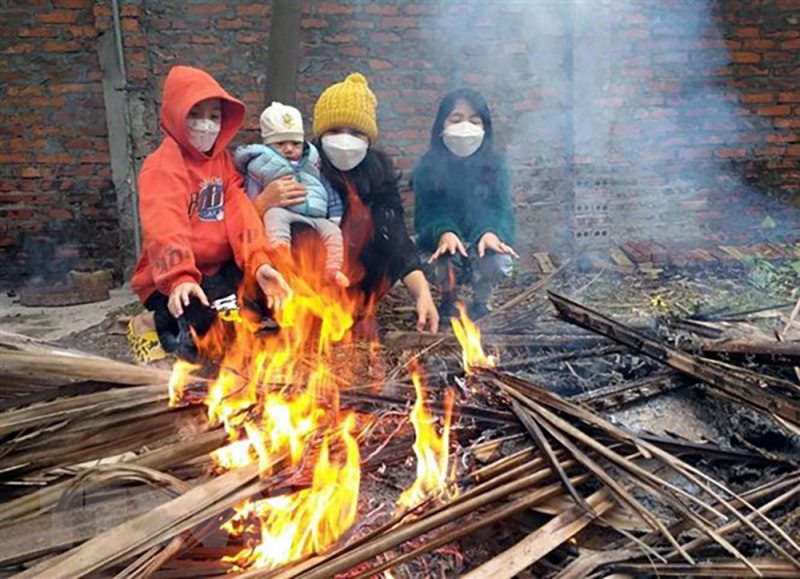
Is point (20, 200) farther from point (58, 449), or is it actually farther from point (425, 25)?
point (58, 449)

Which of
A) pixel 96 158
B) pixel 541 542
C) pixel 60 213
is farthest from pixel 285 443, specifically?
pixel 60 213

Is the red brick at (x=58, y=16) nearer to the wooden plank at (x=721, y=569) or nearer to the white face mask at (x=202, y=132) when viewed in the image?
the white face mask at (x=202, y=132)

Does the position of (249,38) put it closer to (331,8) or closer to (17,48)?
(331,8)

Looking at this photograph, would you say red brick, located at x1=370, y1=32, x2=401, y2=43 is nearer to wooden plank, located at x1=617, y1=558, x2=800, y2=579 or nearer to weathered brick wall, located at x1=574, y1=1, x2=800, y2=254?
weathered brick wall, located at x1=574, y1=1, x2=800, y2=254

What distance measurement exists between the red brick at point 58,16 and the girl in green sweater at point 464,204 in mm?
3318

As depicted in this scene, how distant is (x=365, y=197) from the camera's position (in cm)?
414

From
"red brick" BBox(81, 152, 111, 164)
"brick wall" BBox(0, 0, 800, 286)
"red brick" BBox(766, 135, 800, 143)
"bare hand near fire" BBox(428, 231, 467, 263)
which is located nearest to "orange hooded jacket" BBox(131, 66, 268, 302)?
"bare hand near fire" BBox(428, 231, 467, 263)

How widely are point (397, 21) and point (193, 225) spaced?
3.11 metres

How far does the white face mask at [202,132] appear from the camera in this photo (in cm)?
348

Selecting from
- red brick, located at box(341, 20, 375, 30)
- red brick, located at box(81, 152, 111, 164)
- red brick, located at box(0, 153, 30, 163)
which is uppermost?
red brick, located at box(341, 20, 375, 30)

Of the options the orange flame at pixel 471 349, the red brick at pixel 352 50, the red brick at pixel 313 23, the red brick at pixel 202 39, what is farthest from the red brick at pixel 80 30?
the orange flame at pixel 471 349

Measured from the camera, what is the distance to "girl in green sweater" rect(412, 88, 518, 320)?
4.27 meters

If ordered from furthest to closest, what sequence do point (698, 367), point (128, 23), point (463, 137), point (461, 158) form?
point (128, 23) < point (461, 158) < point (463, 137) < point (698, 367)

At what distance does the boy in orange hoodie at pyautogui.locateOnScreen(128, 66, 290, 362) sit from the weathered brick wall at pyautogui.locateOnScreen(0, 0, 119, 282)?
8.52 feet
